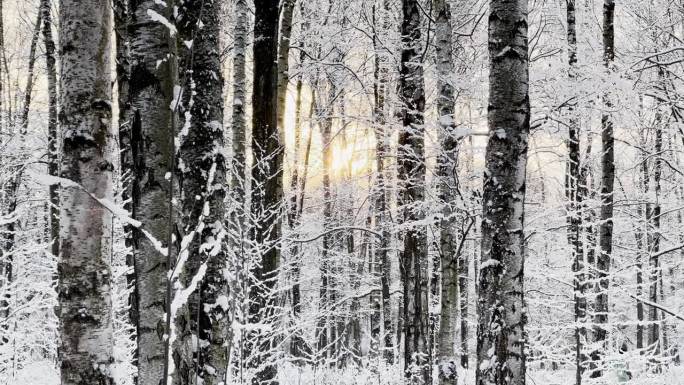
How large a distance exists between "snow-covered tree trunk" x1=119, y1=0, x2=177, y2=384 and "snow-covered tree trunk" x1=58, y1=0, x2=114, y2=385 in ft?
0.47

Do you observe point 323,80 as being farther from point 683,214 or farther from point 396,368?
point 683,214

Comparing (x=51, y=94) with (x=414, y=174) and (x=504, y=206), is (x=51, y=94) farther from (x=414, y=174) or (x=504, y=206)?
(x=504, y=206)

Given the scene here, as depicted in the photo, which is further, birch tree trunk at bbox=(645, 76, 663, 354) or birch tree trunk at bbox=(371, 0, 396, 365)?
birch tree trunk at bbox=(645, 76, 663, 354)

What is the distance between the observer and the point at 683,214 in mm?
28891

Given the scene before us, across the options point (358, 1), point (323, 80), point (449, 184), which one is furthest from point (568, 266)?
point (323, 80)

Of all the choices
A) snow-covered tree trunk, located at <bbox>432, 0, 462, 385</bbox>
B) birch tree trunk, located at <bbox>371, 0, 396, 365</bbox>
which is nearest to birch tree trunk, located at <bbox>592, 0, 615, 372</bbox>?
birch tree trunk, located at <bbox>371, 0, 396, 365</bbox>

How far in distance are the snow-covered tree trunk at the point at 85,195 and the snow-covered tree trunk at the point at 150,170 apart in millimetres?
144

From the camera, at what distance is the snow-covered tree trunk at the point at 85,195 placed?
2041 mm

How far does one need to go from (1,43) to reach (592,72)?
13.1 meters

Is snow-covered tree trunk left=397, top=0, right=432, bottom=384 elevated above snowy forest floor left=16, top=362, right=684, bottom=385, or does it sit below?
above

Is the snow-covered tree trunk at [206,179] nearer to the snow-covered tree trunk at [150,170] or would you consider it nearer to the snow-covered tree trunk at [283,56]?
the snow-covered tree trunk at [150,170]

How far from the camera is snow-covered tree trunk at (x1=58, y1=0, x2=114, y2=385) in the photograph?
204cm

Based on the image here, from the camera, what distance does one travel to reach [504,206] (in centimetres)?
413

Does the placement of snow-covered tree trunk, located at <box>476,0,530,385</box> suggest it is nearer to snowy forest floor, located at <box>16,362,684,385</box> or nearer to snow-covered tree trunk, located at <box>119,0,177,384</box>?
snow-covered tree trunk, located at <box>119,0,177,384</box>
